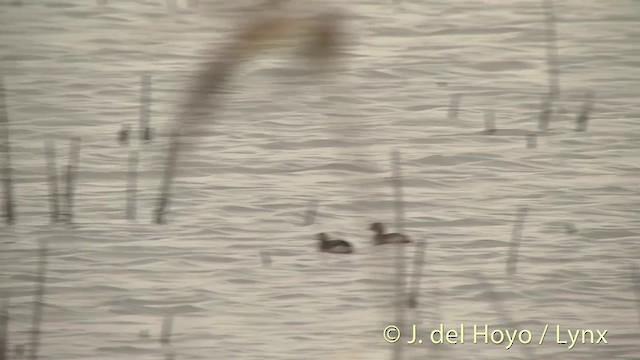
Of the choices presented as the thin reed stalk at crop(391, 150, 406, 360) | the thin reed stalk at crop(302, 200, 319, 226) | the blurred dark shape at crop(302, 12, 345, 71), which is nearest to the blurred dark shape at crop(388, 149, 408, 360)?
the thin reed stalk at crop(391, 150, 406, 360)

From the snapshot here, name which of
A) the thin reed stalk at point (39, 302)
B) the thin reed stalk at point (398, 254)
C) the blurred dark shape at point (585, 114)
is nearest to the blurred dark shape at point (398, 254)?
the thin reed stalk at point (398, 254)

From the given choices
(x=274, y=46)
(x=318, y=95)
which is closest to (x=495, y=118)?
(x=318, y=95)

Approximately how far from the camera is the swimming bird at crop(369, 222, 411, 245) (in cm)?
165

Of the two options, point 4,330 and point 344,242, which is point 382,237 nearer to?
point 344,242

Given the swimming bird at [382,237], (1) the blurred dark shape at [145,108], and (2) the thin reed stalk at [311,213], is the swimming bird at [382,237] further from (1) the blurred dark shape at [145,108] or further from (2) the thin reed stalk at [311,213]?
(1) the blurred dark shape at [145,108]

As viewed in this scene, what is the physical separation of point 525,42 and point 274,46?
149cm

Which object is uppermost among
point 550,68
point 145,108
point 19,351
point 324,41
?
point 324,41

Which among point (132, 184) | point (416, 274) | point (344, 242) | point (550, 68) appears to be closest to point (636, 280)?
point (416, 274)

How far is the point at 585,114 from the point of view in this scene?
7.39 feet

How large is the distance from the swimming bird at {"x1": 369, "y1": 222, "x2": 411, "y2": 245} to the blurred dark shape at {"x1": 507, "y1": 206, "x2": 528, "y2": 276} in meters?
0.17

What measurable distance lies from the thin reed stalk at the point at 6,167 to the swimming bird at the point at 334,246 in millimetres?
497

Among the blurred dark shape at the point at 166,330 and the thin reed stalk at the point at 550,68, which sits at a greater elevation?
the thin reed stalk at the point at 550,68

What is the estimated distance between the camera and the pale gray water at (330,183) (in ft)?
5.41

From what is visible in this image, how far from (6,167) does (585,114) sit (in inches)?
43.0
